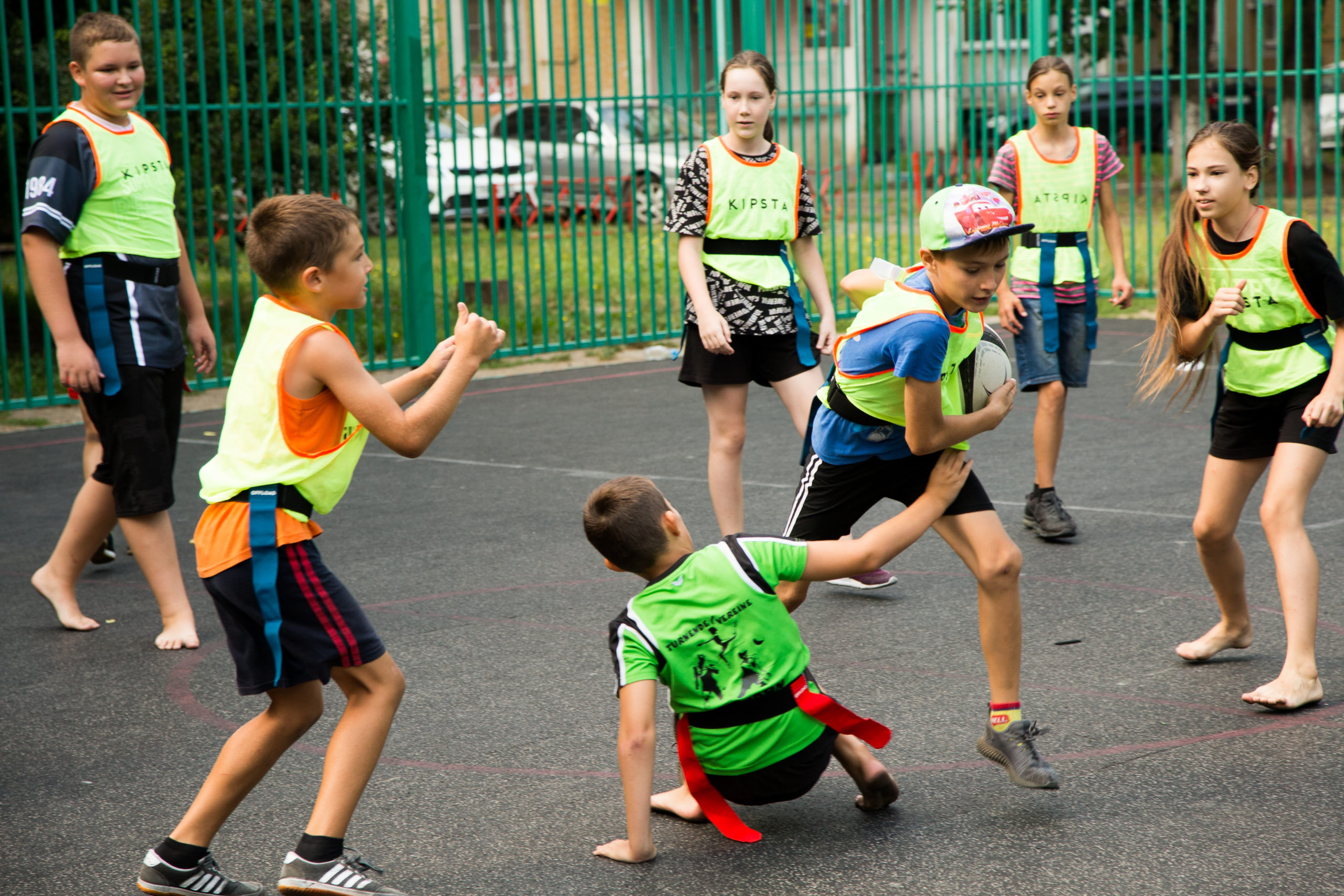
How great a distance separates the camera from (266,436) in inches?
121

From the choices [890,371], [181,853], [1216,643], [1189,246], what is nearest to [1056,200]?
[1189,246]

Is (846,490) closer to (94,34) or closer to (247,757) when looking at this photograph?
(247,757)

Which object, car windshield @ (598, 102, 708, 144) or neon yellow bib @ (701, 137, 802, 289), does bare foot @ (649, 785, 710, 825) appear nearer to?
neon yellow bib @ (701, 137, 802, 289)

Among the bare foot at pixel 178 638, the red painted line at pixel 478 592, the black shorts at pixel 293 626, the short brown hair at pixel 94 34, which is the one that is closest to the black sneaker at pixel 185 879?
the black shorts at pixel 293 626

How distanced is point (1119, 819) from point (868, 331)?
132cm

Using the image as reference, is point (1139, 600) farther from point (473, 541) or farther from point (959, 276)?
point (473, 541)

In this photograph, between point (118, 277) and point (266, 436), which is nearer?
point (266, 436)

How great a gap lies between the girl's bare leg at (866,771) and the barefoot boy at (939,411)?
0.28 metres

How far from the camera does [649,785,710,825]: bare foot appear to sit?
3.56 metres

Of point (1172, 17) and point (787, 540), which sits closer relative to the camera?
point (787, 540)

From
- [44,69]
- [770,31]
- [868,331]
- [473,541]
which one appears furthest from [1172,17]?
[868,331]

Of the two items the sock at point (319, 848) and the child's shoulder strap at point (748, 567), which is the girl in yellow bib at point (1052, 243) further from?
the sock at point (319, 848)

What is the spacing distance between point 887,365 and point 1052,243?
127 inches

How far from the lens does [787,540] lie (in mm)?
3307
